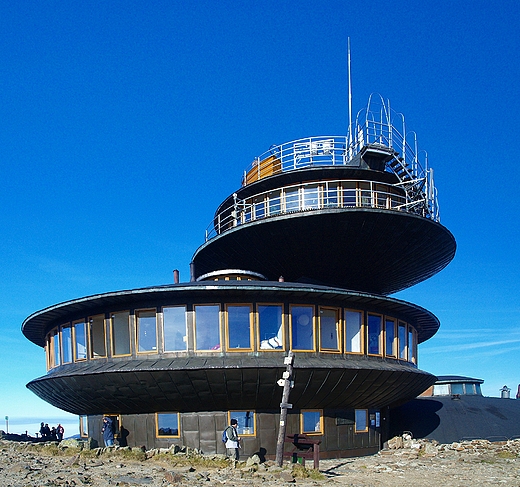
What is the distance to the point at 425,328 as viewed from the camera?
2995 centimetres

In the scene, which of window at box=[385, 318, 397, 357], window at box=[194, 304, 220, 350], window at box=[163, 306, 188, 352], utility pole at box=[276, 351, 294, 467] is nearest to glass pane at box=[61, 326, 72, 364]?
window at box=[163, 306, 188, 352]

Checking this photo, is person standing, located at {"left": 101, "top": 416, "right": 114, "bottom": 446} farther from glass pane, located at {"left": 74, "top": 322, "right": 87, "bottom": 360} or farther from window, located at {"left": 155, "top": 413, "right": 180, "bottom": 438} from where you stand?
glass pane, located at {"left": 74, "top": 322, "right": 87, "bottom": 360}

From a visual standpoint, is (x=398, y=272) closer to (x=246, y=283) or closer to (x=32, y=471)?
(x=246, y=283)

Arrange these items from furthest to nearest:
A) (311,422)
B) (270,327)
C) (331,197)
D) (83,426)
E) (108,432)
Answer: (331,197) → (83,426) → (311,422) → (108,432) → (270,327)

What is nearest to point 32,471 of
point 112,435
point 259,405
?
point 112,435

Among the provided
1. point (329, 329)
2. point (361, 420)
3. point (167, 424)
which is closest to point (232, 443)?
point (167, 424)

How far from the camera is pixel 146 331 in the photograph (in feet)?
73.8

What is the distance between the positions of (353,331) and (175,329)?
6989mm

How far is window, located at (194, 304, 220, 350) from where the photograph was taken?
21844 millimetres

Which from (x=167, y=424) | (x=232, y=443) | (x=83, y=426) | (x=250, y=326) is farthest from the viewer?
(x=83, y=426)

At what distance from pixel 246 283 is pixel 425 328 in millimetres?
12022

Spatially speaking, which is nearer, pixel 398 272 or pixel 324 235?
pixel 324 235

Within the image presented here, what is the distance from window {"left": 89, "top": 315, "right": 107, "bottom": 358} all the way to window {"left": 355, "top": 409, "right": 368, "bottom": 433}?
10.5 meters

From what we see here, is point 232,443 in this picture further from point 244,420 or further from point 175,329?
point 175,329
